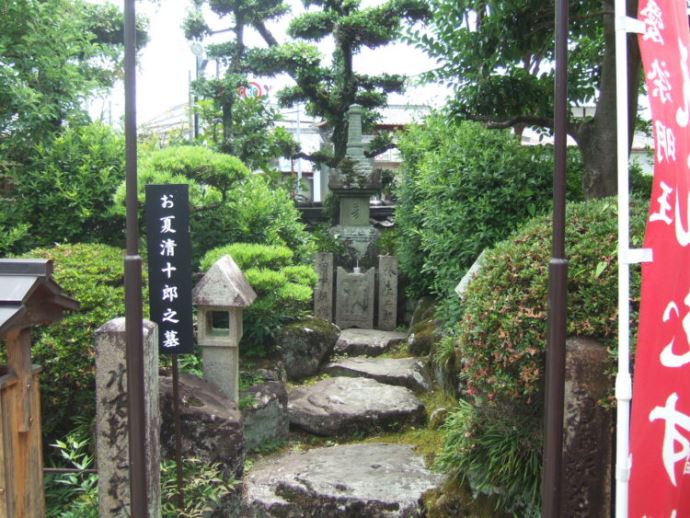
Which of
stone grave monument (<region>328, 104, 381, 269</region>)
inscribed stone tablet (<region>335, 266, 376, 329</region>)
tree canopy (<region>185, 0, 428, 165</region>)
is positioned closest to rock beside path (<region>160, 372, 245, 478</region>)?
inscribed stone tablet (<region>335, 266, 376, 329</region>)

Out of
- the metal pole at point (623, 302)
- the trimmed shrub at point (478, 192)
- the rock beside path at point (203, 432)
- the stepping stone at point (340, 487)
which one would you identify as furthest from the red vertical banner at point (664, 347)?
the trimmed shrub at point (478, 192)

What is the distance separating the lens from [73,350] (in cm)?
479

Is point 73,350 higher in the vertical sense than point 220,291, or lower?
lower

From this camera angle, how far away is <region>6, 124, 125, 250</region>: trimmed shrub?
6816 mm

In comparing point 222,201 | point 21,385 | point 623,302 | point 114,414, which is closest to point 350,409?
point 222,201

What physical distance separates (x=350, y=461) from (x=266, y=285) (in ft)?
6.58

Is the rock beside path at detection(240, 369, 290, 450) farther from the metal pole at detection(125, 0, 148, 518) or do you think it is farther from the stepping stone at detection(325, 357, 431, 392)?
the metal pole at detection(125, 0, 148, 518)

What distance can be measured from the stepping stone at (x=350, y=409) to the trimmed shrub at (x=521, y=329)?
205 centimetres

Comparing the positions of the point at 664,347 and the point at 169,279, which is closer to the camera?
the point at 664,347

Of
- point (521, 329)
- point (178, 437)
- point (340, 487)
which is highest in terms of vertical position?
point (521, 329)

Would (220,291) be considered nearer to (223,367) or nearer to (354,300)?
(223,367)

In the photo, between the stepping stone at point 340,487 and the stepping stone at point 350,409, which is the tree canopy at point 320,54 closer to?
the stepping stone at point 350,409

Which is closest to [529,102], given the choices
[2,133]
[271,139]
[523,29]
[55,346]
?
[523,29]

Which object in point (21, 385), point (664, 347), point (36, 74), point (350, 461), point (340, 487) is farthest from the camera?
point (36, 74)
